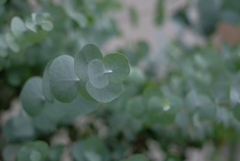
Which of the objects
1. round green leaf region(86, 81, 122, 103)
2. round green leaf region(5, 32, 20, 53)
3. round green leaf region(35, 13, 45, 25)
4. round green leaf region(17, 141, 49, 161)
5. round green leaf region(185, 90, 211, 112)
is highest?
round green leaf region(185, 90, 211, 112)

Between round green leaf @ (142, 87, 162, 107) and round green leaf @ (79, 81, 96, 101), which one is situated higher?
round green leaf @ (142, 87, 162, 107)

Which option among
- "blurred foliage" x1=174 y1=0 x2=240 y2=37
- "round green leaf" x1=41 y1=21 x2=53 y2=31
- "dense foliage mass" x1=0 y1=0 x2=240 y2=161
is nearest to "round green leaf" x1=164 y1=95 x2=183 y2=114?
"dense foliage mass" x1=0 y1=0 x2=240 y2=161

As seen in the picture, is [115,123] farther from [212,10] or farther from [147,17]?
[147,17]

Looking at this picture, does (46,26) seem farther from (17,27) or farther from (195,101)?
(195,101)

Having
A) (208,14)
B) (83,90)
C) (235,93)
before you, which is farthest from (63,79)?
(208,14)

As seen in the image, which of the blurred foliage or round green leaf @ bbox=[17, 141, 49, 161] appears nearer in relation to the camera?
round green leaf @ bbox=[17, 141, 49, 161]

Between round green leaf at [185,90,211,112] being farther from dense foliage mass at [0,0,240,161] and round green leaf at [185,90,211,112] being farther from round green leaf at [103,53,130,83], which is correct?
round green leaf at [103,53,130,83]

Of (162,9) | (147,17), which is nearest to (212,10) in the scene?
(162,9)
